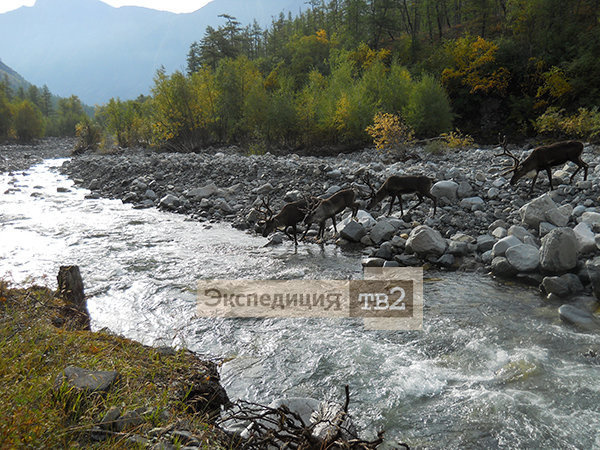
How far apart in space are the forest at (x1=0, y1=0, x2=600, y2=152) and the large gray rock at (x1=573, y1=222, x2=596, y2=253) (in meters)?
14.1

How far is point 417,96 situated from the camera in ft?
87.8

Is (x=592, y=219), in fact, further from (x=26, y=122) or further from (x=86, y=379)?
(x=26, y=122)

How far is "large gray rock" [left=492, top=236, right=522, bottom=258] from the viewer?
287 inches

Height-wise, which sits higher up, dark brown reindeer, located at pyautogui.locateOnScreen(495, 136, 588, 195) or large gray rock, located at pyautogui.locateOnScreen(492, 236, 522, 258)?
dark brown reindeer, located at pyautogui.locateOnScreen(495, 136, 588, 195)

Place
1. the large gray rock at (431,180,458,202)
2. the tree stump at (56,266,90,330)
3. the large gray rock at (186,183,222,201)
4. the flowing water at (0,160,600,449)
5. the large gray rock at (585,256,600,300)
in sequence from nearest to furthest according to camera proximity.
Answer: the flowing water at (0,160,600,449) → the tree stump at (56,266,90,330) → the large gray rock at (585,256,600,300) → the large gray rock at (431,180,458,202) → the large gray rock at (186,183,222,201)

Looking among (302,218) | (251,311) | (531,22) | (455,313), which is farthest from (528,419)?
(531,22)

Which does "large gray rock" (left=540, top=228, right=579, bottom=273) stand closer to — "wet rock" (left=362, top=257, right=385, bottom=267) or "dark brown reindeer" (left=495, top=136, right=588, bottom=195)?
"wet rock" (left=362, top=257, right=385, bottom=267)

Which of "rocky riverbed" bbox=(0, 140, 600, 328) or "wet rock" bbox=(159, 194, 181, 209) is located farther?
"wet rock" bbox=(159, 194, 181, 209)

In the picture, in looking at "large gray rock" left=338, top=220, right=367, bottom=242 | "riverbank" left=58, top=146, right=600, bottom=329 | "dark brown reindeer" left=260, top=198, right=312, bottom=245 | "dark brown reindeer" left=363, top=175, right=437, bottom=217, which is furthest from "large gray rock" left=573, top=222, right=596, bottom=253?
"dark brown reindeer" left=260, top=198, right=312, bottom=245

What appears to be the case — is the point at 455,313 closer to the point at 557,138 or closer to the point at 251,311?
the point at 251,311

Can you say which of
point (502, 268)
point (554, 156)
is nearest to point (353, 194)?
point (502, 268)

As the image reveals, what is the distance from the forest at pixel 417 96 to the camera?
26938 mm

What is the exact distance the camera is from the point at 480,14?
45.3 m

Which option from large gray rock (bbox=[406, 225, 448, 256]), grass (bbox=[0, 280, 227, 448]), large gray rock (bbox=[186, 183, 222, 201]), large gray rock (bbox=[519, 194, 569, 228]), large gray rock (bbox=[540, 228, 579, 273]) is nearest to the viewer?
grass (bbox=[0, 280, 227, 448])
